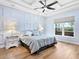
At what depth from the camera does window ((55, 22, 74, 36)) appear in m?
5.52

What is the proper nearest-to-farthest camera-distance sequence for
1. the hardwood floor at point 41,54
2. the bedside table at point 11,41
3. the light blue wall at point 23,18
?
the hardwood floor at point 41,54, the bedside table at point 11,41, the light blue wall at point 23,18

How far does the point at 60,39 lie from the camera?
6.06 meters

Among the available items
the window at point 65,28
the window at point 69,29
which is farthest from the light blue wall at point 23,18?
the window at point 69,29

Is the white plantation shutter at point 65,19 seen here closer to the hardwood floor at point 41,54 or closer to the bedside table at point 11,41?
the hardwood floor at point 41,54

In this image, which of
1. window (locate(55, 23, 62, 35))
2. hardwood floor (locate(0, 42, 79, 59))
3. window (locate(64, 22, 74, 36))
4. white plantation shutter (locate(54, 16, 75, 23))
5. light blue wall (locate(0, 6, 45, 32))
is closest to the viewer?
hardwood floor (locate(0, 42, 79, 59))

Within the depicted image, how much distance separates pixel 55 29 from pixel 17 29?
3864 mm

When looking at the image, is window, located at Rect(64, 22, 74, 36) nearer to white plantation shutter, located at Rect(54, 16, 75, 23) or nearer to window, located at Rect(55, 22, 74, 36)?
window, located at Rect(55, 22, 74, 36)

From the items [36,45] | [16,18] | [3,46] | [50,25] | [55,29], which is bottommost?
[3,46]

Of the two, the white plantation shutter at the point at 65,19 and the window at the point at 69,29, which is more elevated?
the white plantation shutter at the point at 65,19

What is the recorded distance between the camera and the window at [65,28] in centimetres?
552

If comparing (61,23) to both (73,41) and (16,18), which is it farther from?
(16,18)

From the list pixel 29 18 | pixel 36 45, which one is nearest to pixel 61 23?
pixel 29 18

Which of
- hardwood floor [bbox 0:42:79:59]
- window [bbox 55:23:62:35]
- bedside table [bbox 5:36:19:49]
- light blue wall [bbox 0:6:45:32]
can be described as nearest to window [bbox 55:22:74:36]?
window [bbox 55:23:62:35]

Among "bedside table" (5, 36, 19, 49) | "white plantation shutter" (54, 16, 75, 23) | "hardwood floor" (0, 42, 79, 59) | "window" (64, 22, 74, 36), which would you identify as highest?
"white plantation shutter" (54, 16, 75, 23)
